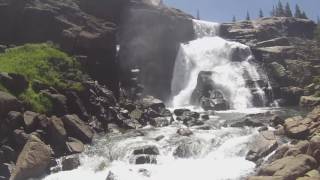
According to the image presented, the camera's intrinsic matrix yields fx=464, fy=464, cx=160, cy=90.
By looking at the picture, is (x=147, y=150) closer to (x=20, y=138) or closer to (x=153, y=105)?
(x=20, y=138)

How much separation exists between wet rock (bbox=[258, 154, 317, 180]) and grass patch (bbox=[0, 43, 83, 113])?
21019 mm

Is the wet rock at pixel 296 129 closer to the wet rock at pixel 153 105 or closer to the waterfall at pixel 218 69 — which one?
the wet rock at pixel 153 105

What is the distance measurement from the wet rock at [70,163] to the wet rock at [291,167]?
12609mm

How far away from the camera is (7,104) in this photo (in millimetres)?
34531

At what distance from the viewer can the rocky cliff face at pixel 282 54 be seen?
6544 centimetres

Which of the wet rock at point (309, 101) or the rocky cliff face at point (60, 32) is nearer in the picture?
the rocky cliff face at point (60, 32)

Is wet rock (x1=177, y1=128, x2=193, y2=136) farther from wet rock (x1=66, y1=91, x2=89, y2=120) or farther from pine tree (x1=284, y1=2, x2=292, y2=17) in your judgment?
pine tree (x1=284, y1=2, x2=292, y2=17)

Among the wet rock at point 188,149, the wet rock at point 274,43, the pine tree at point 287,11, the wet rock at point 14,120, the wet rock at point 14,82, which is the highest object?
the pine tree at point 287,11

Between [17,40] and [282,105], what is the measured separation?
115 ft

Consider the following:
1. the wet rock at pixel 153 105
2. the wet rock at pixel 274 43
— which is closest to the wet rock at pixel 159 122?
the wet rock at pixel 153 105

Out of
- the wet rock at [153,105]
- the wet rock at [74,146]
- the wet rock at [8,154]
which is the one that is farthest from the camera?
the wet rock at [153,105]

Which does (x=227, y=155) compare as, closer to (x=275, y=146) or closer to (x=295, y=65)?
(x=275, y=146)

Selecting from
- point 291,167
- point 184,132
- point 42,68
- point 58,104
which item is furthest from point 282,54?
point 291,167

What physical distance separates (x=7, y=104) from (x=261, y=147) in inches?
734
